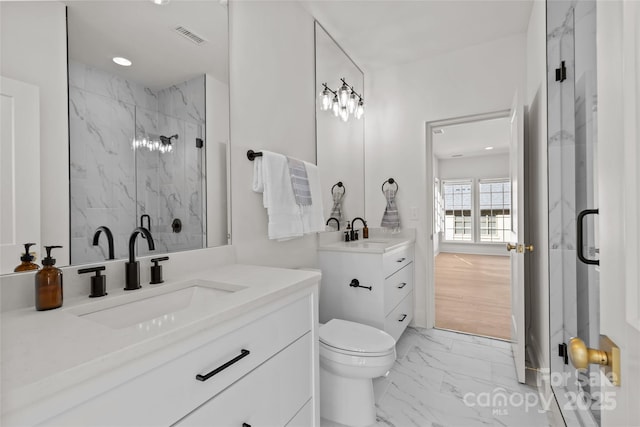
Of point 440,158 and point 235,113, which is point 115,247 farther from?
point 440,158

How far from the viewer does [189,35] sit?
1409 millimetres

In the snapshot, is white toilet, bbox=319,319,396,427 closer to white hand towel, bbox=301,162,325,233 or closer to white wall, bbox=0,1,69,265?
white hand towel, bbox=301,162,325,233

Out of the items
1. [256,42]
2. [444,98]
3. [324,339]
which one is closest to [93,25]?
[256,42]

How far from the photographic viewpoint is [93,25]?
1.05 m

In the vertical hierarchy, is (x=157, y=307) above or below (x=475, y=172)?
below

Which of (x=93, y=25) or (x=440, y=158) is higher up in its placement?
(x=440, y=158)

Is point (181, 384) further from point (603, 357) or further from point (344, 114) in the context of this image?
point (344, 114)

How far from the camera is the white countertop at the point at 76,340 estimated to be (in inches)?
19.8

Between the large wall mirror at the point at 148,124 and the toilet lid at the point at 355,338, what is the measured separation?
30.8 inches

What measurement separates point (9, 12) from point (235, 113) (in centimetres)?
89

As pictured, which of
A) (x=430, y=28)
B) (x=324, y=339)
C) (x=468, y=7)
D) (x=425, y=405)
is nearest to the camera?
(x=324, y=339)

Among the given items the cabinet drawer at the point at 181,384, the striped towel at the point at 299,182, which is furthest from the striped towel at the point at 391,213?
the cabinet drawer at the point at 181,384

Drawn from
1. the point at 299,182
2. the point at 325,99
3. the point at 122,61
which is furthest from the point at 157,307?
the point at 325,99

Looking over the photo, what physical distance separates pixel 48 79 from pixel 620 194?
4.69 feet
